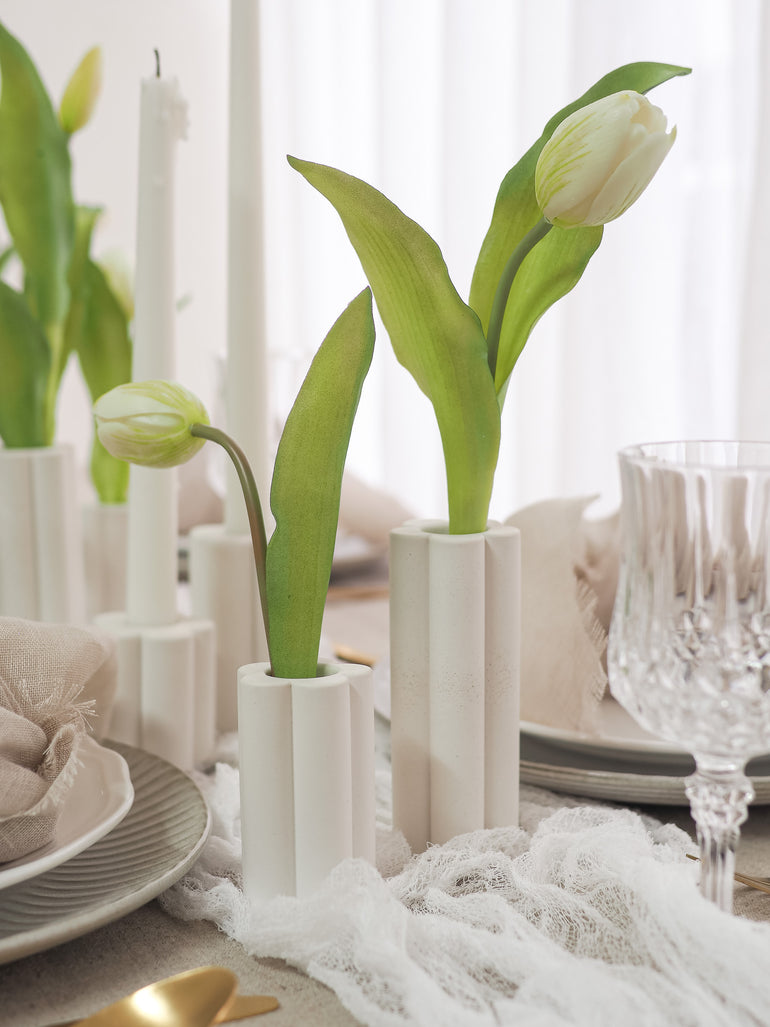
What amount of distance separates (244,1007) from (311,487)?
19cm

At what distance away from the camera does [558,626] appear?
23.5 inches

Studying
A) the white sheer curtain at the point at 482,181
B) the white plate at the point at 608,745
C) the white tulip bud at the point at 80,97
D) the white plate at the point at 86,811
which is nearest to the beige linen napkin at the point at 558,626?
the white plate at the point at 608,745

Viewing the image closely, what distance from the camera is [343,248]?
2.74 m

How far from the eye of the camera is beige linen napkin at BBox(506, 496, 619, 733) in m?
0.58

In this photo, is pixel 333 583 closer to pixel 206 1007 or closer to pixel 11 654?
pixel 11 654

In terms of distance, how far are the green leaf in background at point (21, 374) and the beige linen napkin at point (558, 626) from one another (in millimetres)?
305

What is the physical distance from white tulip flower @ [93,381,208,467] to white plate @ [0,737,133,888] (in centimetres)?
15

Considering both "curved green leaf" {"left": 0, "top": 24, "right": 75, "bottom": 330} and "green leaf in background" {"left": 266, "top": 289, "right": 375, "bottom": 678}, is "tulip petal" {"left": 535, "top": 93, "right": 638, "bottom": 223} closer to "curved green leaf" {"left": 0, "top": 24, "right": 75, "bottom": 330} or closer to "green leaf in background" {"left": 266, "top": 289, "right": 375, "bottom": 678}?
"green leaf in background" {"left": 266, "top": 289, "right": 375, "bottom": 678}

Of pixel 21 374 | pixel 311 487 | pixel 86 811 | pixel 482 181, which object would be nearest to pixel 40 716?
pixel 86 811

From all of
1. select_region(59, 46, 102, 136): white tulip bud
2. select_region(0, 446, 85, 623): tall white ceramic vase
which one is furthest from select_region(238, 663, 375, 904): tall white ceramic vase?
select_region(59, 46, 102, 136): white tulip bud

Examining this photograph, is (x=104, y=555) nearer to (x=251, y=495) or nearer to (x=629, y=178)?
(x=251, y=495)

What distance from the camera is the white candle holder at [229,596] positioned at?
64 cm

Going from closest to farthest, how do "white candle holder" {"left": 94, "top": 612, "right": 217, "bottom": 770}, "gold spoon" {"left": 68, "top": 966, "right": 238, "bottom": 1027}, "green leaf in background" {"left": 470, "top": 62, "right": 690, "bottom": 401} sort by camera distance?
"gold spoon" {"left": 68, "top": 966, "right": 238, "bottom": 1027} < "green leaf in background" {"left": 470, "top": 62, "right": 690, "bottom": 401} < "white candle holder" {"left": 94, "top": 612, "right": 217, "bottom": 770}

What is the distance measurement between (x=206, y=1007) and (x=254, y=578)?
31 centimetres
